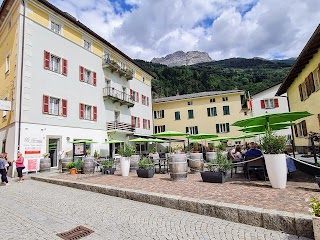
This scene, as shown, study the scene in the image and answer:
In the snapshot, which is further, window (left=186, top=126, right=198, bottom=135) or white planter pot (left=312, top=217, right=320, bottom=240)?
window (left=186, top=126, right=198, bottom=135)

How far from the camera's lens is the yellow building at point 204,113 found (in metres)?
35.5

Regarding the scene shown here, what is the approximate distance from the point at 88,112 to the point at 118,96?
489cm

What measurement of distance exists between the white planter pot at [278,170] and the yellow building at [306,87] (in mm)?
6263

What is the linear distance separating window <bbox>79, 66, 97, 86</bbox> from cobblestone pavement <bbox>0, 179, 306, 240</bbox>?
15.7 m

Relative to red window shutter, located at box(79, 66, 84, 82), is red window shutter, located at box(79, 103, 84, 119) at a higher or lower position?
lower

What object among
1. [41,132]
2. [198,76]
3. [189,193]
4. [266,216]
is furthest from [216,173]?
[198,76]

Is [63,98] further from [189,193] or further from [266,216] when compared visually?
[266,216]

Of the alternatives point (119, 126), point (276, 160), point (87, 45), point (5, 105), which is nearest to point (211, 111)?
point (119, 126)

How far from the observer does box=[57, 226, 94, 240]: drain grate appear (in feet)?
13.6

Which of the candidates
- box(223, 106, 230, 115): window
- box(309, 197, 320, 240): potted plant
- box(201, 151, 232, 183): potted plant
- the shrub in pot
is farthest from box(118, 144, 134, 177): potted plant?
box(223, 106, 230, 115): window

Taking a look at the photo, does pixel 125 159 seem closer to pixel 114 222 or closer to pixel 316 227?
pixel 114 222

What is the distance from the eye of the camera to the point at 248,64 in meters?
128

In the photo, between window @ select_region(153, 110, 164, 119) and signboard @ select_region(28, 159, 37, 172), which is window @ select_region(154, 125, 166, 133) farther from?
signboard @ select_region(28, 159, 37, 172)

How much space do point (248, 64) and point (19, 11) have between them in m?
129
